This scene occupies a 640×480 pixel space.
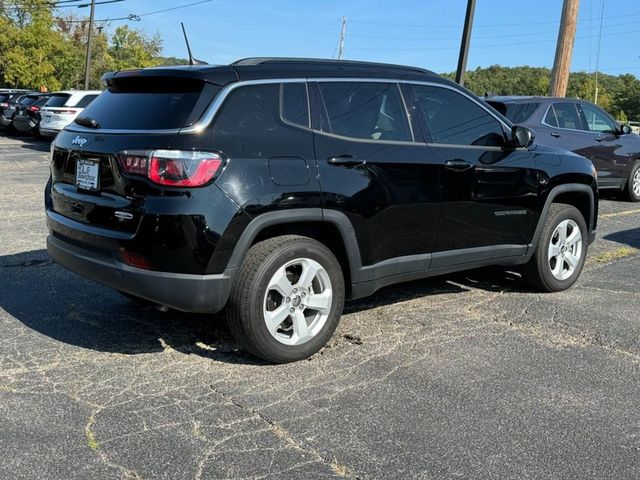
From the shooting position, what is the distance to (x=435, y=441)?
310 cm

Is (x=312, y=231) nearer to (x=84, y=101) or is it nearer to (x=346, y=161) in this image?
(x=346, y=161)

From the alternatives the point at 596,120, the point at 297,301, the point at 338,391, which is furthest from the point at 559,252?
the point at 596,120

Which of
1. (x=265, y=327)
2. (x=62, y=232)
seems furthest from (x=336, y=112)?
(x=62, y=232)

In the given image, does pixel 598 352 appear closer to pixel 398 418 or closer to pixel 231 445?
pixel 398 418

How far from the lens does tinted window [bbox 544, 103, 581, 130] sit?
10.1 meters

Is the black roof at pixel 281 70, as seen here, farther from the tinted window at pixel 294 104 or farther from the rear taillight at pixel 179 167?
the rear taillight at pixel 179 167

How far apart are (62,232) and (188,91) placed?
1259 millimetres

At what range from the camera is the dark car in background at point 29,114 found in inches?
864

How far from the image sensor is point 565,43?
15219 millimetres

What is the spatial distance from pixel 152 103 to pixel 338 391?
2012mm

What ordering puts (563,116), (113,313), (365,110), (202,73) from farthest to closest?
(563,116), (113,313), (365,110), (202,73)

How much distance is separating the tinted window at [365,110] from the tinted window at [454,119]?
24cm

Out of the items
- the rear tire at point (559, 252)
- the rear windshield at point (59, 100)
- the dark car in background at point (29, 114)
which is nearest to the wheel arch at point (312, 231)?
the rear tire at point (559, 252)

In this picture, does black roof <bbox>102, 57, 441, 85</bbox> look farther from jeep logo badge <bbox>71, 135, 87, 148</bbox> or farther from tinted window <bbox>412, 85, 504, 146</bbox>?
jeep logo badge <bbox>71, 135, 87, 148</bbox>
